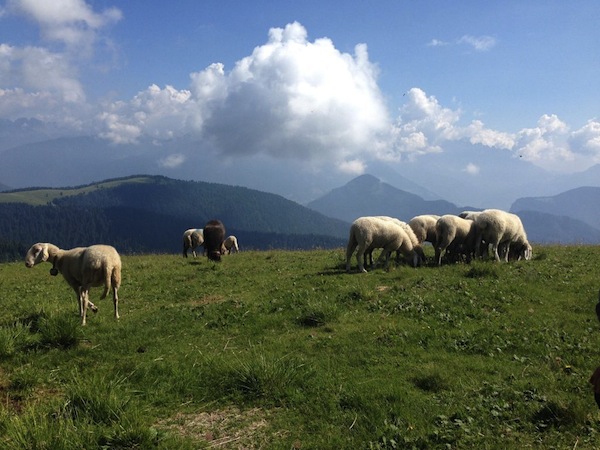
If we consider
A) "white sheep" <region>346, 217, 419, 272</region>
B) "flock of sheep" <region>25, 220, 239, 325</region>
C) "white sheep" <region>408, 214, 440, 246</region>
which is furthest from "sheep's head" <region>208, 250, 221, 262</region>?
"flock of sheep" <region>25, 220, 239, 325</region>

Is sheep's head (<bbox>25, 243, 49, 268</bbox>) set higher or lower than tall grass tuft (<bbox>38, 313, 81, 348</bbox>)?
higher

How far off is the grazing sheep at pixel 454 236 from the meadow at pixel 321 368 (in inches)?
188

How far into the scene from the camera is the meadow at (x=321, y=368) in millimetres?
5996

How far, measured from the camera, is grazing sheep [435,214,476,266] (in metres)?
20.4

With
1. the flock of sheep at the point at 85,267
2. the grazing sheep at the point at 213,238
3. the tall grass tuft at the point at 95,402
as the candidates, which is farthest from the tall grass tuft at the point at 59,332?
the grazing sheep at the point at 213,238

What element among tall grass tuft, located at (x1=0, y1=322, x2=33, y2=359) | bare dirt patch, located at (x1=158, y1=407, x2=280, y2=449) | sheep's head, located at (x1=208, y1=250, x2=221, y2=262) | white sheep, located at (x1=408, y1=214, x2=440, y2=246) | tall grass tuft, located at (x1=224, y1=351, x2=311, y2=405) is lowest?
bare dirt patch, located at (x1=158, y1=407, x2=280, y2=449)

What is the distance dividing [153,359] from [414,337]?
645 centimetres

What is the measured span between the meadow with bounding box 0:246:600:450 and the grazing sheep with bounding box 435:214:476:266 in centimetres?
478

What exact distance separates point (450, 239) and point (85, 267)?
16.9 meters

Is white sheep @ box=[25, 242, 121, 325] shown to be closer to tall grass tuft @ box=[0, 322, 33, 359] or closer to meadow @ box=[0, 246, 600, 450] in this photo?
meadow @ box=[0, 246, 600, 450]

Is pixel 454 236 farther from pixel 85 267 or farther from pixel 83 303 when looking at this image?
pixel 83 303

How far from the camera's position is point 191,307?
13.7 meters

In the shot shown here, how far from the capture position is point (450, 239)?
2042 centimetres

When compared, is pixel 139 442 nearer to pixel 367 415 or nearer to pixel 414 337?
pixel 367 415
